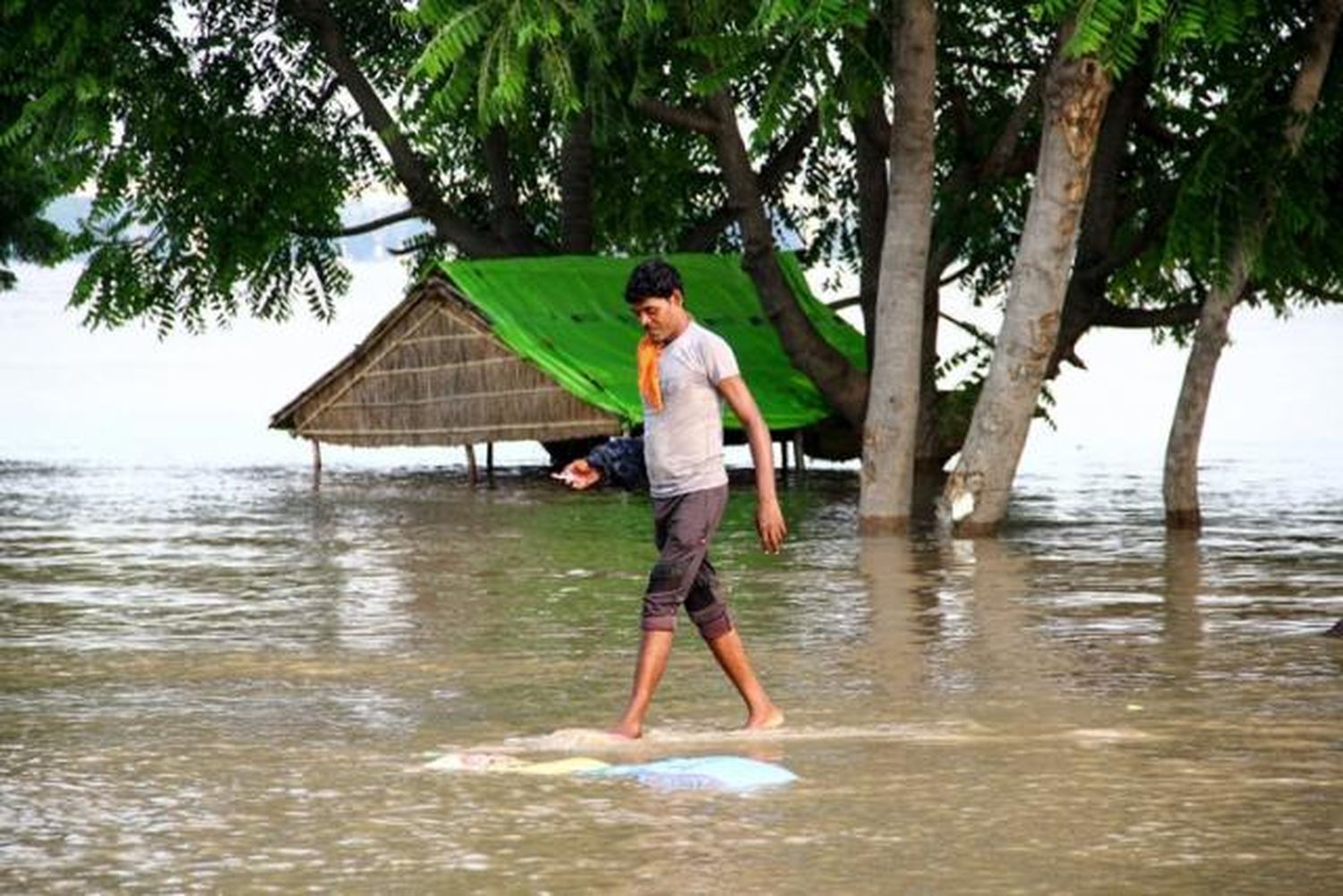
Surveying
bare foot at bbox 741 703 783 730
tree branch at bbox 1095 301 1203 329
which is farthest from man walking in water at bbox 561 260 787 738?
tree branch at bbox 1095 301 1203 329

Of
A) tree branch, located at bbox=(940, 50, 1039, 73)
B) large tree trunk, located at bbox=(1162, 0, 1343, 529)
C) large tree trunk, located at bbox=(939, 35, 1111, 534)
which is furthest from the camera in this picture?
tree branch, located at bbox=(940, 50, 1039, 73)

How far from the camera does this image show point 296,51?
33.7m

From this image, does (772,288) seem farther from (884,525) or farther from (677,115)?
(884,525)

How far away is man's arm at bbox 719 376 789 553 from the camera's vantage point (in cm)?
1089

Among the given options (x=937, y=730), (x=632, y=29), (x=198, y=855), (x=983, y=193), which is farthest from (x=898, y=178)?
(x=198, y=855)

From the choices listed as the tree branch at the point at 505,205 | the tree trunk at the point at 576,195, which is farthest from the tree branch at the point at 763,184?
the tree branch at the point at 505,205

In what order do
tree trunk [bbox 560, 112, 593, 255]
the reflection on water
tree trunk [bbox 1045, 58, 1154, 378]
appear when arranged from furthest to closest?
tree trunk [bbox 560, 112, 593, 255], tree trunk [bbox 1045, 58, 1154, 378], the reflection on water

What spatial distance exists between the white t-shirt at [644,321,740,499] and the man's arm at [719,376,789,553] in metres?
0.05

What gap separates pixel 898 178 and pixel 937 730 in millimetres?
11140

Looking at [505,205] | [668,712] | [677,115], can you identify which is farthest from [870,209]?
[668,712]

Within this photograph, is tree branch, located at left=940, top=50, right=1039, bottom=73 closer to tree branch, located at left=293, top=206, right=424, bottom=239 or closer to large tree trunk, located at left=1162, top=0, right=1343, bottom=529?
large tree trunk, located at left=1162, top=0, right=1343, bottom=529

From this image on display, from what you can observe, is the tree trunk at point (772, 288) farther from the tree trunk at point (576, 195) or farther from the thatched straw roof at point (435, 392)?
the tree trunk at point (576, 195)

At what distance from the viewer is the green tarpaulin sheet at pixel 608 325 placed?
28.0m

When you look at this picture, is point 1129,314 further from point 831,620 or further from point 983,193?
point 831,620
